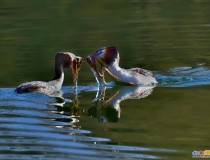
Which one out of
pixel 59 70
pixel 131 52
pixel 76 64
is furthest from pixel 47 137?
pixel 131 52

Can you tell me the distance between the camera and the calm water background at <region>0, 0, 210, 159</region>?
12.8 metres

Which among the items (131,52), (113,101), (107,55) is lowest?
(131,52)

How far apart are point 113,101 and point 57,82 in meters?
1.56

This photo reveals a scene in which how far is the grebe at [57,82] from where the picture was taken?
15.9 meters

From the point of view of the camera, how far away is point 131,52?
871 inches

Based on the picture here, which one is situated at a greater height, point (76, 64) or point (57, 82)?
point (76, 64)

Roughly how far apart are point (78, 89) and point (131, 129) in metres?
4.23

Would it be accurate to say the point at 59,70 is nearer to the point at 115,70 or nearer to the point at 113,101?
the point at 115,70

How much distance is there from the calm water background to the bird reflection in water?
0.34 ft

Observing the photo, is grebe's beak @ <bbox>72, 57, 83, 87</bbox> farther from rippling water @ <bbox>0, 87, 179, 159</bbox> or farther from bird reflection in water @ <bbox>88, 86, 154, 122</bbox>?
rippling water @ <bbox>0, 87, 179, 159</bbox>

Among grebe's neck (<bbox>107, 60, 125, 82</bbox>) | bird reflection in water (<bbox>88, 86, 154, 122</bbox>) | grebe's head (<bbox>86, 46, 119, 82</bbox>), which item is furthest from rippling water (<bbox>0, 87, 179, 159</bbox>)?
grebe's neck (<bbox>107, 60, 125, 82</bbox>)

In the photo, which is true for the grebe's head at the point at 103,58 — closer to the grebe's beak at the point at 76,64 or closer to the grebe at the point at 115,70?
the grebe at the point at 115,70

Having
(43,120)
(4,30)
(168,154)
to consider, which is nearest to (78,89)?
(43,120)

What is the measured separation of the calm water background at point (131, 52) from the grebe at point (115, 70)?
34 centimetres
